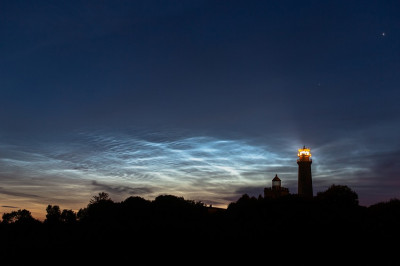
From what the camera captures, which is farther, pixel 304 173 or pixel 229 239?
pixel 304 173

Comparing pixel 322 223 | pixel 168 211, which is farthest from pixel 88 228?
pixel 322 223

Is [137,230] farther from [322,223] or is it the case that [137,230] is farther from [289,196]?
[289,196]

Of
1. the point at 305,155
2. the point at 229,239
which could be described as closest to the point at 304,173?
the point at 305,155

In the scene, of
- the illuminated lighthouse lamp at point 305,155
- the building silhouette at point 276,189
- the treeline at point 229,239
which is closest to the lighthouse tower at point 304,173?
the illuminated lighthouse lamp at point 305,155

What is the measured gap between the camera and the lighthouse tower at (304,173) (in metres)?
85.0

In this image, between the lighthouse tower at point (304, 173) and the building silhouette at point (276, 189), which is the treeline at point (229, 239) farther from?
the building silhouette at point (276, 189)

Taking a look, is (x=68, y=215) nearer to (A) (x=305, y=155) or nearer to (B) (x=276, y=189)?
(B) (x=276, y=189)

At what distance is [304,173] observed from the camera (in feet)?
289

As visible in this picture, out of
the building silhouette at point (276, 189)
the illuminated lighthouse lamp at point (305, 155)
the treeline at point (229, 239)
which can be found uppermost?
the illuminated lighthouse lamp at point (305, 155)

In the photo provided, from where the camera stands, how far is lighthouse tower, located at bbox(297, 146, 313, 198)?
3346 inches

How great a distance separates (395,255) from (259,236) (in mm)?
11274

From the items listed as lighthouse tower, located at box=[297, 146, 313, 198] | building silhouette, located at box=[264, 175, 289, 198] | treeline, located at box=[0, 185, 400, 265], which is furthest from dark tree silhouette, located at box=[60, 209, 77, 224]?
treeline, located at box=[0, 185, 400, 265]

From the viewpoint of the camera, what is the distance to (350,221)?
3438cm

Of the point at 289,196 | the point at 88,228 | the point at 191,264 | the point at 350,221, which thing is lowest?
the point at 191,264
